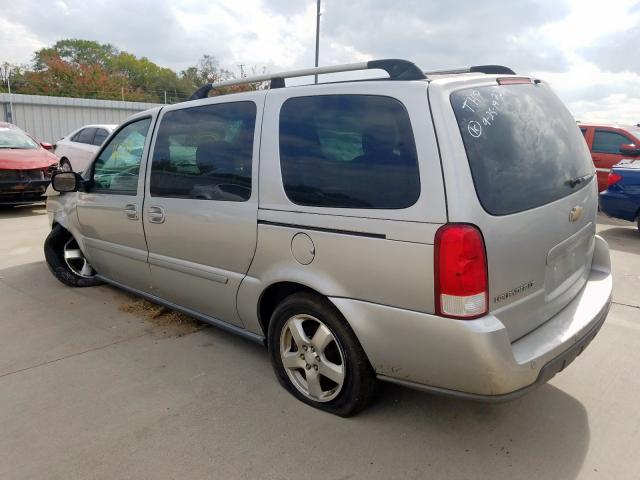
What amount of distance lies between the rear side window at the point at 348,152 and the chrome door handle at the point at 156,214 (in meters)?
1.22

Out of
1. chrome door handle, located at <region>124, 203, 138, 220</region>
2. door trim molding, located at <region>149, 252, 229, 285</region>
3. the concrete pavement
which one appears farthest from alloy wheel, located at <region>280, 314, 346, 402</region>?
chrome door handle, located at <region>124, 203, 138, 220</region>

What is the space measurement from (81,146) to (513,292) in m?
11.3

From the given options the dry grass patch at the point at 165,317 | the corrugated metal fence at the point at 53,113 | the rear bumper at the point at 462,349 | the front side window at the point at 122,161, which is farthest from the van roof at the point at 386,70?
the corrugated metal fence at the point at 53,113

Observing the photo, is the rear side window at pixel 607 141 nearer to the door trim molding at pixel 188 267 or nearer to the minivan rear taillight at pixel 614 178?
the minivan rear taillight at pixel 614 178

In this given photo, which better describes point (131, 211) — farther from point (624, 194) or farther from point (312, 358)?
point (624, 194)

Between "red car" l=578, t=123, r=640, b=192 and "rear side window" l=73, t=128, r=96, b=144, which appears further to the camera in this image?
"rear side window" l=73, t=128, r=96, b=144

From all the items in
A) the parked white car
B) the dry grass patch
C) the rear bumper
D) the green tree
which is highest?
the green tree

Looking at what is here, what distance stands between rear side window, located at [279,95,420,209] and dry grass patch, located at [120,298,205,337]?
71.8 inches

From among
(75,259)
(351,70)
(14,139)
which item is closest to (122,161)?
(75,259)

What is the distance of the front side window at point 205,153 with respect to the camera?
3066mm

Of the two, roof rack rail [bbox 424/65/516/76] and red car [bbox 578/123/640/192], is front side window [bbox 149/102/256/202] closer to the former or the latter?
roof rack rail [bbox 424/65/516/76]

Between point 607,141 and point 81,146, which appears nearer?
point 607,141

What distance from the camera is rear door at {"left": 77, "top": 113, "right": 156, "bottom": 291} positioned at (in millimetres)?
3880

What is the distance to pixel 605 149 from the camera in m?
9.82
